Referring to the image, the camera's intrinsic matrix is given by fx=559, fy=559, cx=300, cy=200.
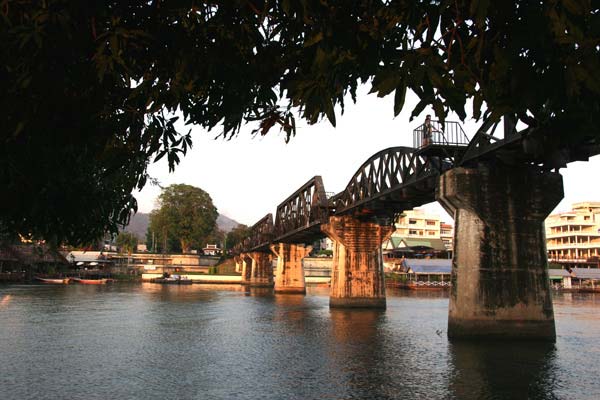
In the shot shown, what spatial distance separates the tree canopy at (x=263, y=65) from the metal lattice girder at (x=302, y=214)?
194 ft

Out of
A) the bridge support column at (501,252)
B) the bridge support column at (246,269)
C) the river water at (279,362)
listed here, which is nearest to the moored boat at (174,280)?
the bridge support column at (246,269)

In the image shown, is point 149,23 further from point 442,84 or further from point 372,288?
point 372,288

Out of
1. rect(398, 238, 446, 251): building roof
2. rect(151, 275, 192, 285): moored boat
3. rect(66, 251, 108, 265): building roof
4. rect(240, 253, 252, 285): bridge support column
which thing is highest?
rect(398, 238, 446, 251): building roof

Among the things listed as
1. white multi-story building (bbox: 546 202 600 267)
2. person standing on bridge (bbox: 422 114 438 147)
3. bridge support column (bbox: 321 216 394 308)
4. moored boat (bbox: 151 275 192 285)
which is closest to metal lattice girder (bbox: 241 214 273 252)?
moored boat (bbox: 151 275 192 285)

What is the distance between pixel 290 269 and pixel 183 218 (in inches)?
3694

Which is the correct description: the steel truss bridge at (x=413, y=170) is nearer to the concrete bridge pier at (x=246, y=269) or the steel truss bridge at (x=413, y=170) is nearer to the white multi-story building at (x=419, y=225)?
the concrete bridge pier at (x=246, y=269)

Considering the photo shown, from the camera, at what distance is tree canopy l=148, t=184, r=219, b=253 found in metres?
186

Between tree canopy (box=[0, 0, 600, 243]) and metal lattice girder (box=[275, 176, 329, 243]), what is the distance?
5910 centimetres

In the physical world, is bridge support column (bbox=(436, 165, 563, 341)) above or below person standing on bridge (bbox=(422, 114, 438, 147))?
below

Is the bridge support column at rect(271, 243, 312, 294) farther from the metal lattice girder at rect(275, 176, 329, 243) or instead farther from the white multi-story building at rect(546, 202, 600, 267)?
the white multi-story building at rect(546, 202, 600, 267)

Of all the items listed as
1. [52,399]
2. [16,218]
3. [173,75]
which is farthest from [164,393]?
[173,75]

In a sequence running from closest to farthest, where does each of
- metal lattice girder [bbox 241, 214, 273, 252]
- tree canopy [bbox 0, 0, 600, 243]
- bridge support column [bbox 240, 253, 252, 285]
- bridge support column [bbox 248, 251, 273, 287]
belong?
1. tree canopy [bbox 0, 0, 600, 243]
2. metal lattice girder [bbox 241, 214, 273, 252]
3. bridge support column [bbox 248, 251, 273, 287]
4. bridge support column [bbox 240, 253, 252, 285]

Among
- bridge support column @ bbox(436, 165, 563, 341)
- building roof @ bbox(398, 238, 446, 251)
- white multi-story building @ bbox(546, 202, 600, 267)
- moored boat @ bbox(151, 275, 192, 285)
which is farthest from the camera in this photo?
building roof @ bbox(398, 238, 446, 251)

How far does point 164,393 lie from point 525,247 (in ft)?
66.5
